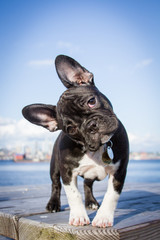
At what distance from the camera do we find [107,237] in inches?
80.7

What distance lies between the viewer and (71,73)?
2.66 meters

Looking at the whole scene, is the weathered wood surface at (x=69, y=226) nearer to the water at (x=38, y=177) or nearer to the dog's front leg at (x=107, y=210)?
the dog's front leg at (x=107, y=210)

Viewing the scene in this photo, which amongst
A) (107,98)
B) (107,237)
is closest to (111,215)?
(107,237)

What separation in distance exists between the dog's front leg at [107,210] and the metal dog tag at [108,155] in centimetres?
17

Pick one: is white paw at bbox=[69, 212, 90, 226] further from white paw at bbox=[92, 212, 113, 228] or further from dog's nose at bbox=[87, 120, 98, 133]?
dog's nose at bbox=[87, 120, 98, 133]

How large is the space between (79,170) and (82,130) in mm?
423

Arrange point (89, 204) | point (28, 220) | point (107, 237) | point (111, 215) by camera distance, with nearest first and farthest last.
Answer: point (107, 237) → point (111, 215) → point (28, 220) → point (89, 204)

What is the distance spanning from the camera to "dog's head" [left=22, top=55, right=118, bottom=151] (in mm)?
2250

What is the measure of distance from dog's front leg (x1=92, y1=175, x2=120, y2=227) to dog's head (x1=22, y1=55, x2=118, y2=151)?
1.40 feet

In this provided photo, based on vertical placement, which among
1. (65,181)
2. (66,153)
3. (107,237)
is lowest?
(107,237)

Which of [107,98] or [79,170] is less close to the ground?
[107,98]

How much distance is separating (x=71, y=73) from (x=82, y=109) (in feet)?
1.67

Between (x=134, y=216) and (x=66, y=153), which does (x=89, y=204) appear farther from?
(x=66, y=153)

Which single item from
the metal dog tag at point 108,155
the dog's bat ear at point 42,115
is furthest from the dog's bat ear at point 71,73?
the metal dog tag at point 108,155
